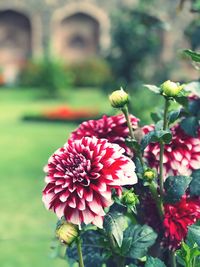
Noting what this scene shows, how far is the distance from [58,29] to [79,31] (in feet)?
1.77

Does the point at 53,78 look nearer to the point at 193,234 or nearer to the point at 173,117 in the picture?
the point at 173,117

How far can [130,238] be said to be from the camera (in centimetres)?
110

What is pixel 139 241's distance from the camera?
1124 millimetres

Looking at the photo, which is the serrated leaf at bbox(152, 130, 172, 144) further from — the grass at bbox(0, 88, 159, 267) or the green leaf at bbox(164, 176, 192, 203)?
the grass at bbox(0, 88, 159, 267)

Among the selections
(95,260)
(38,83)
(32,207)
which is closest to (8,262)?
(32,207)

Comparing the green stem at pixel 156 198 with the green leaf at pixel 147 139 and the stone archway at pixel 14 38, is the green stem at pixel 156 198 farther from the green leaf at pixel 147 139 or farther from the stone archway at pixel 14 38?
the stone archway at pixel 14 38

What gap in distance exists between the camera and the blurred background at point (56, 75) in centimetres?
407

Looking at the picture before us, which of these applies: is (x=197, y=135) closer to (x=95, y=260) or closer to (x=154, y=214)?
(x=154, y=214)

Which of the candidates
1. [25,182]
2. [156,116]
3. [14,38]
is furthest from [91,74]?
[156,116]

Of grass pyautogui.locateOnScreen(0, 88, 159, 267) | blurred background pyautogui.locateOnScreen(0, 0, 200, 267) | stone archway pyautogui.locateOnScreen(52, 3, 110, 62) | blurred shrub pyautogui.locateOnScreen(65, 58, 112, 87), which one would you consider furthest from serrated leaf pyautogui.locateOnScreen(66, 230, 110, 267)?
stone archway pyautogui.locateOnScreen(52, 3, 110, 62)

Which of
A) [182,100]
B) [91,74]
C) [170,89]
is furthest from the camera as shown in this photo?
[91,74]

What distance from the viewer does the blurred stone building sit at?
16.2 metres

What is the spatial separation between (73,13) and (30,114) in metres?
7.30

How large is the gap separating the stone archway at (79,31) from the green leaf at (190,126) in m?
15.1
